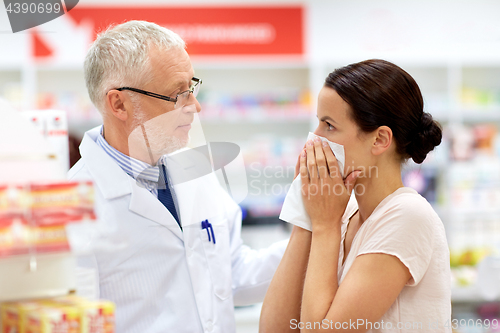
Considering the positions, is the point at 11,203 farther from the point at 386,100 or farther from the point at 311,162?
the point at 386,100

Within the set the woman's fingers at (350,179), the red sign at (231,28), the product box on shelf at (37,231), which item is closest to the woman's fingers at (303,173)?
the woman's fingers at (350,179)

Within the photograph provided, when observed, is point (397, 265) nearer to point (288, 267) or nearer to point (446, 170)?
point (288, 267)

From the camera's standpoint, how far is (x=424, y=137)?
4.76ft

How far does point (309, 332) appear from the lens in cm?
133

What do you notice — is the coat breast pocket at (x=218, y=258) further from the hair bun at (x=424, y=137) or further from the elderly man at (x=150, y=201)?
the hair bun at (x=424, y=137)

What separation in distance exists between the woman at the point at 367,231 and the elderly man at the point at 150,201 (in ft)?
1.00

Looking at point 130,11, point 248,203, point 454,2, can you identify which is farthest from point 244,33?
point 454,2

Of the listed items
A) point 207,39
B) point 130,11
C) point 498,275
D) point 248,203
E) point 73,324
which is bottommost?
point 248,203

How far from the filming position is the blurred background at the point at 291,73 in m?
4.62

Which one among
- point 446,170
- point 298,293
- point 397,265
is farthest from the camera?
point 446,170

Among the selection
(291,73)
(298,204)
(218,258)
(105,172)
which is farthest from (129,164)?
(291,73)

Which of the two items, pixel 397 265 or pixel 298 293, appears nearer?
pixel 397 265

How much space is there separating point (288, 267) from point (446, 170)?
3.77m

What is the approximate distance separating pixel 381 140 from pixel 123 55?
101cm
